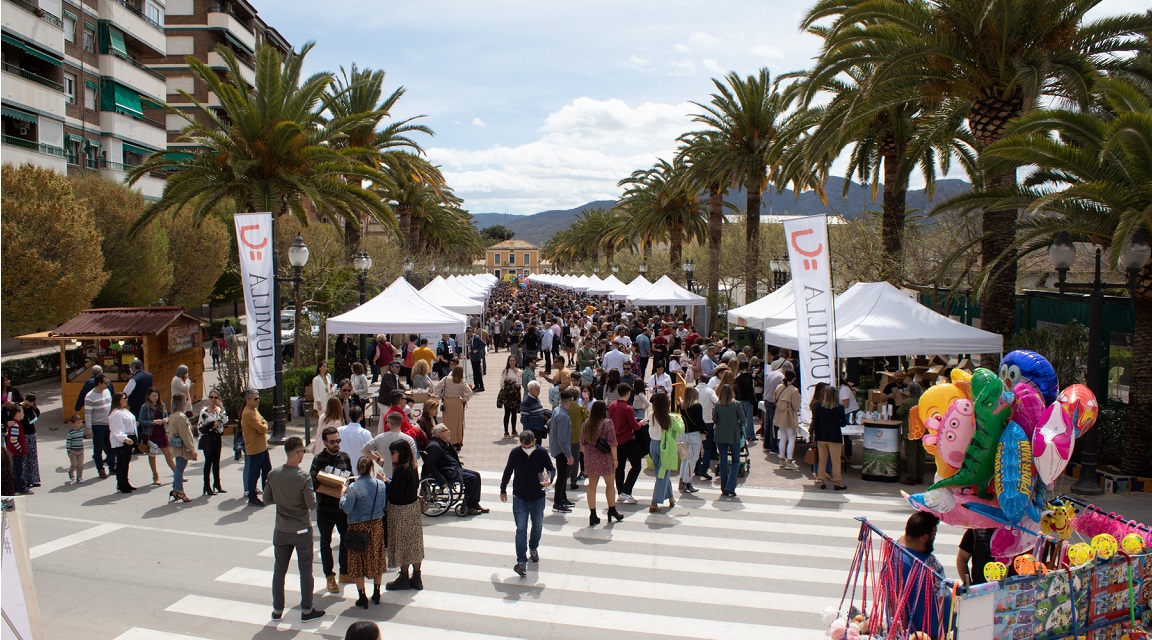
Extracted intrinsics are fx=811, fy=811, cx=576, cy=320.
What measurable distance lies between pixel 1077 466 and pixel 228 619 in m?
11.5

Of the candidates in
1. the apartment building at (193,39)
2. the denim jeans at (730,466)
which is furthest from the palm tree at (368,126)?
the apartment building at (193,39)

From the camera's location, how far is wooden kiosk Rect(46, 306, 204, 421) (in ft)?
55.4

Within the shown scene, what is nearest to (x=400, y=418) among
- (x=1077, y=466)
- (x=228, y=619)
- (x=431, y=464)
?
(x=431, y=464)

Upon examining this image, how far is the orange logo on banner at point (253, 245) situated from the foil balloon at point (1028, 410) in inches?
467

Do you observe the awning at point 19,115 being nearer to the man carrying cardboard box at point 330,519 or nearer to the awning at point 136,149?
the awning at point 136,149

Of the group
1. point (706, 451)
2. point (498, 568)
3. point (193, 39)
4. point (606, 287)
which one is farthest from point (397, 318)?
point (193, 39)

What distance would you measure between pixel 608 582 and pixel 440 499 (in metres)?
3.14

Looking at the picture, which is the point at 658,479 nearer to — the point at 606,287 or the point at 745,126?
the point at 745,126

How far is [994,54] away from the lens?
13.4 metres

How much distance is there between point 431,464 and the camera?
390 inches

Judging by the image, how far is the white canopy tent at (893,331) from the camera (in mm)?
12656

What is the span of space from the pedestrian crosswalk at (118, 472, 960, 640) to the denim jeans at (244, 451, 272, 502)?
195 cm

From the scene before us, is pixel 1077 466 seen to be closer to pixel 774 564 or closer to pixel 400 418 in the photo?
pixel 774 564

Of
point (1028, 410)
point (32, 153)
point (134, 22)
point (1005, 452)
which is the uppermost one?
point (134, 22)
